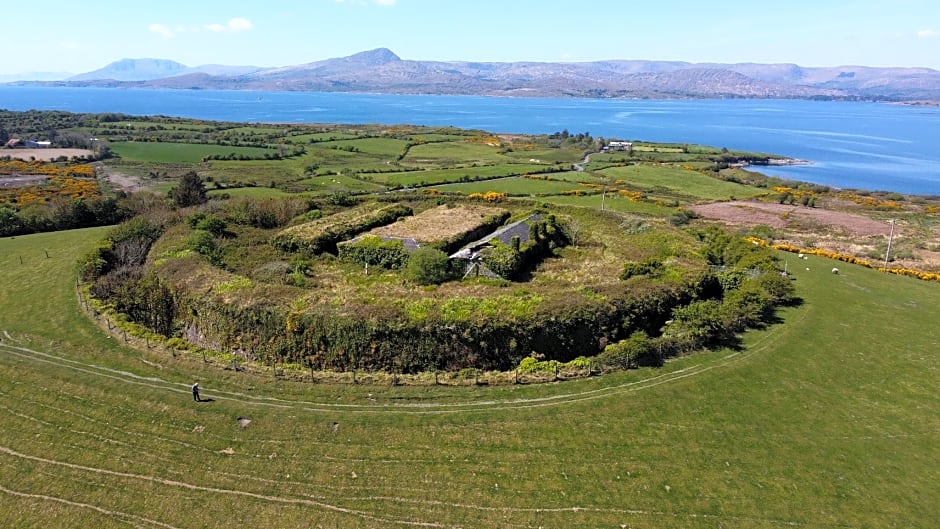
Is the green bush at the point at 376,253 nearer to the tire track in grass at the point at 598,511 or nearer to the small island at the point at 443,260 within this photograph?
the small island at the point at 443,260

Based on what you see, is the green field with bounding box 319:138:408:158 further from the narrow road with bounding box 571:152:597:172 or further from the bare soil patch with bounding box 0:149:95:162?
the bare soil patch with bounding box 0:149:95:162

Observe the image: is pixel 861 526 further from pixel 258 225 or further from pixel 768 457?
pixel 258 225

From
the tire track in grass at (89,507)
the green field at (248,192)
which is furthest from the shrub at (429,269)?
the green field at (248,192)

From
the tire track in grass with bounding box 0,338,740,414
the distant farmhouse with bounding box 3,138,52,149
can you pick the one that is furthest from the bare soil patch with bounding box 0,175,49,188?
the tire track in grass with bounding box 0,338,740,414

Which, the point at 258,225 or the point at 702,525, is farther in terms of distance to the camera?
the point at 258,225

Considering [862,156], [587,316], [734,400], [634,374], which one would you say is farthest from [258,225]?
[862,156]

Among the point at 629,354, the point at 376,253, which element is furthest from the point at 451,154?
the point at 629,354
